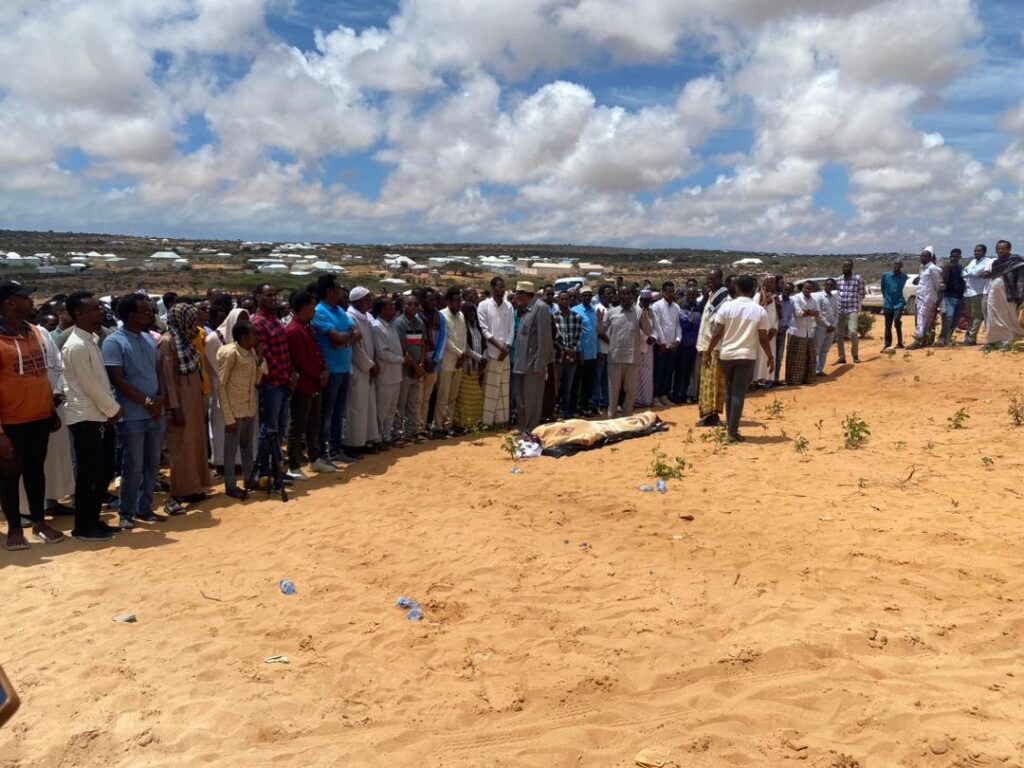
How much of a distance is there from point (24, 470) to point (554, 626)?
14.0 ft

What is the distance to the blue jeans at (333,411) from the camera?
25.9 feet

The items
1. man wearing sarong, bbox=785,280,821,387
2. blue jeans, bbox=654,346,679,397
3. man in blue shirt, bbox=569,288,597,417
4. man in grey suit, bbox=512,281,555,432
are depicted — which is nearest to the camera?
man in grey suit, bbox=512,281,555,432

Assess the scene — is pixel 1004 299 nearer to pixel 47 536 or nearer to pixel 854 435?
pixel 854 435

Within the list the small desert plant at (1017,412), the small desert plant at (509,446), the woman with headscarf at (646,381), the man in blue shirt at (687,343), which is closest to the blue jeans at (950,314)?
the small desert plant at (1017,412)

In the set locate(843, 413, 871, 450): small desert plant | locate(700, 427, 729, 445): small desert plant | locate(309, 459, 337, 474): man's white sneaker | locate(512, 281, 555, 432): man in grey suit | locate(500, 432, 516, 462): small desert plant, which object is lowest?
locate(309, 459, 337, 474): man's white sneaker

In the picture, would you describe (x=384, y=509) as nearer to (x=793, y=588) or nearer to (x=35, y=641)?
(x=35, y=641)

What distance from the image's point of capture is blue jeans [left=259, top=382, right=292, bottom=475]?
23.1ft

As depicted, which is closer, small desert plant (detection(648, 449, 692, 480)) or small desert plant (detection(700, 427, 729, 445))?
small desert plant (detection(648, 449, 692, 480))

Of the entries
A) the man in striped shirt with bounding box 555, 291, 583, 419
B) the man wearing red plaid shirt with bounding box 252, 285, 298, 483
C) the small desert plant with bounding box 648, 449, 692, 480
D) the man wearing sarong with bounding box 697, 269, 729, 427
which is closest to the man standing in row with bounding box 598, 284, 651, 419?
the man in striped shirt with bounding box 555, 291, 583, 419

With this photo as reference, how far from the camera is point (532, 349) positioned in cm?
891

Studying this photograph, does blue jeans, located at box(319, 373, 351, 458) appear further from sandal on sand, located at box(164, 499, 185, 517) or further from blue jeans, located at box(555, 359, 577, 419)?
blue jeans, located at box(555, 359, 577, 419)

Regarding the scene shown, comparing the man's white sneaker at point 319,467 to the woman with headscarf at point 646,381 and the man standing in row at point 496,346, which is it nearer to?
the man standing in row at point 496,346

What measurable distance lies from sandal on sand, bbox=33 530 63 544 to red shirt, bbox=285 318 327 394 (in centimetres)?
243

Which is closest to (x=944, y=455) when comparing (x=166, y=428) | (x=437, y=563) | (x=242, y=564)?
(x=437, y=563)
